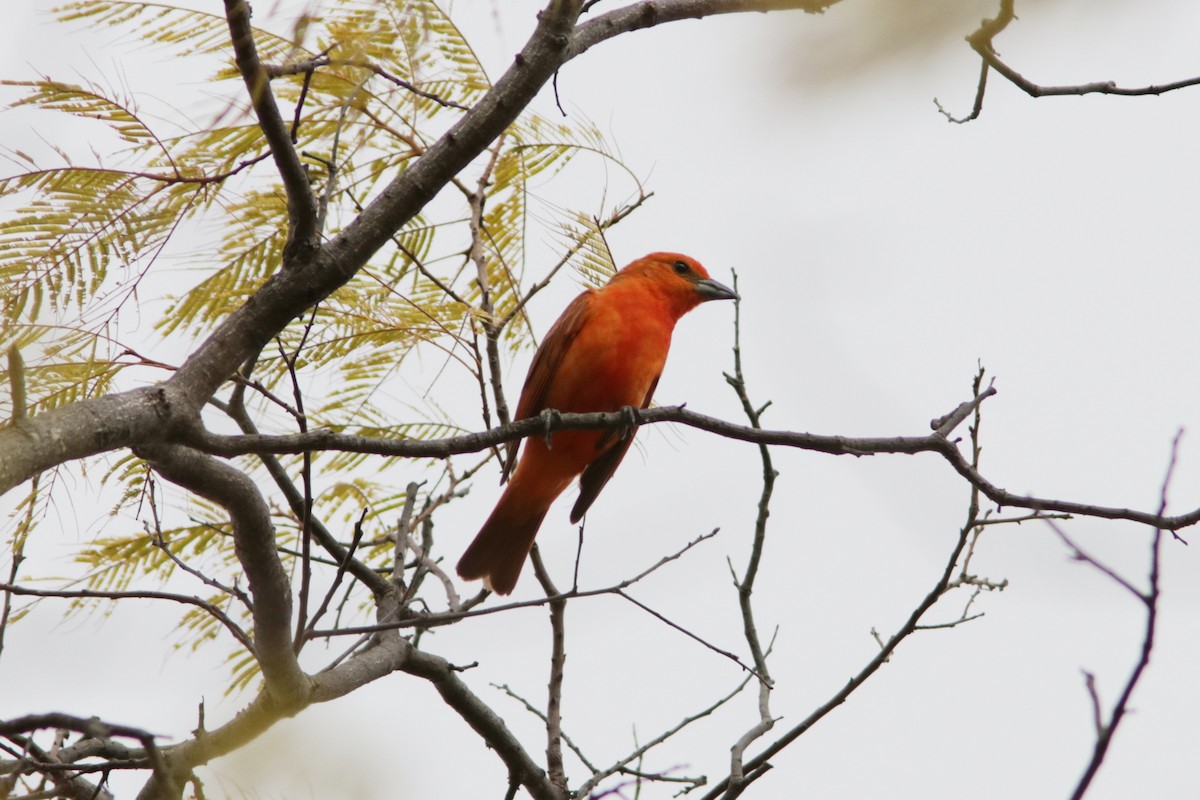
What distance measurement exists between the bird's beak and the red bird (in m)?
0.24

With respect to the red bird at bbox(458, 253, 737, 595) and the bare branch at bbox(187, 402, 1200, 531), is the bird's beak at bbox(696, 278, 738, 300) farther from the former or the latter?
the bare branch at bbox(187, 402, 1200, 531)

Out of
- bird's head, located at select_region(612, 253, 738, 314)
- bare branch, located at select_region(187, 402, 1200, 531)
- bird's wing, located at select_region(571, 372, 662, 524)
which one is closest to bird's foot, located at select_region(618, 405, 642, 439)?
bare branch, located at select_region(187, 402, 1200, 531)

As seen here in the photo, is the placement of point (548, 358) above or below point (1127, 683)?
above

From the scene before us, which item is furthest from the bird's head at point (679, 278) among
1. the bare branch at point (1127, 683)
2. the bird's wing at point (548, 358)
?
the bare branch at point (1127, 683)

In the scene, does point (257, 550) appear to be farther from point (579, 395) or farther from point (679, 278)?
point (679, 278)

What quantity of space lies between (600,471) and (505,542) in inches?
23.8

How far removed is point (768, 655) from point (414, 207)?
7.33 feet

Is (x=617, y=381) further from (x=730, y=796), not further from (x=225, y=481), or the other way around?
(x=225, y=481)

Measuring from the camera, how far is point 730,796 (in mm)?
3559

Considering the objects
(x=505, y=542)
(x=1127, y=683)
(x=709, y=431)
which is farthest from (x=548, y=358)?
(x=1127, y=683)

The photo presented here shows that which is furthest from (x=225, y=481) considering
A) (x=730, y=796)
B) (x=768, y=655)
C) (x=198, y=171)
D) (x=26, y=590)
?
(x=768, y=655)

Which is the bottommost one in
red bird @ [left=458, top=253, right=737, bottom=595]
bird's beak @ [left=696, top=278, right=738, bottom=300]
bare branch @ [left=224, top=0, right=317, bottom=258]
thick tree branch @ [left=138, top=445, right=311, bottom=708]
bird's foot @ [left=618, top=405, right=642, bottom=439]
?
thick tree branch @ [left=138, top=445, right=311, bottom=708]

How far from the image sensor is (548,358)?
533 cm

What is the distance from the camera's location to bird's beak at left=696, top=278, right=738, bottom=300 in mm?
5988
